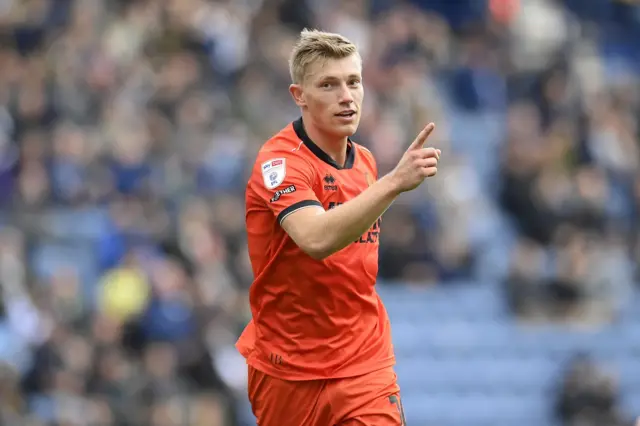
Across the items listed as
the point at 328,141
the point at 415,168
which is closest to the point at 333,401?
the point at 328,141

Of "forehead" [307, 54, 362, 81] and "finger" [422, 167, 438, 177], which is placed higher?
"forehead" [307, 54, 362, 81]

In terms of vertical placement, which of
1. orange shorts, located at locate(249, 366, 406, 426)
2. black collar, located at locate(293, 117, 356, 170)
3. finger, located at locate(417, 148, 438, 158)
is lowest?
orange shorts, located at locate(249, 366, 406, 426)

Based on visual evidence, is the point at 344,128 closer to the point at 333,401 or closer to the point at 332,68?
the point at 332,68

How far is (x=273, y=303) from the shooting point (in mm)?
6816

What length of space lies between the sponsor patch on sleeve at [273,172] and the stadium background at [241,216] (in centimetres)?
653

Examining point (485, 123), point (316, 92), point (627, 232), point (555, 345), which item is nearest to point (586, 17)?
point (485, 123)

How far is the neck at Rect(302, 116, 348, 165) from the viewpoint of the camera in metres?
6.73

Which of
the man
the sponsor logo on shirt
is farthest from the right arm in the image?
the sponsor logo on shirt

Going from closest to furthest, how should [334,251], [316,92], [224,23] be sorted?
[334,251]
[316,92]
[224,23]

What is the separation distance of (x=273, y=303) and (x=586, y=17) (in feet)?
47.3

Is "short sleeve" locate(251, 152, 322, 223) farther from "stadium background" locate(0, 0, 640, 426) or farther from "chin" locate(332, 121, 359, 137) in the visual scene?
"stadium background" locate(0, 0, 640, 426)

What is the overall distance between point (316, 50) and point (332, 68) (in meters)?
0.13

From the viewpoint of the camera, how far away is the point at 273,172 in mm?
6535

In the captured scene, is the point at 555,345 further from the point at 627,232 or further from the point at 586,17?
the point at 586,17
